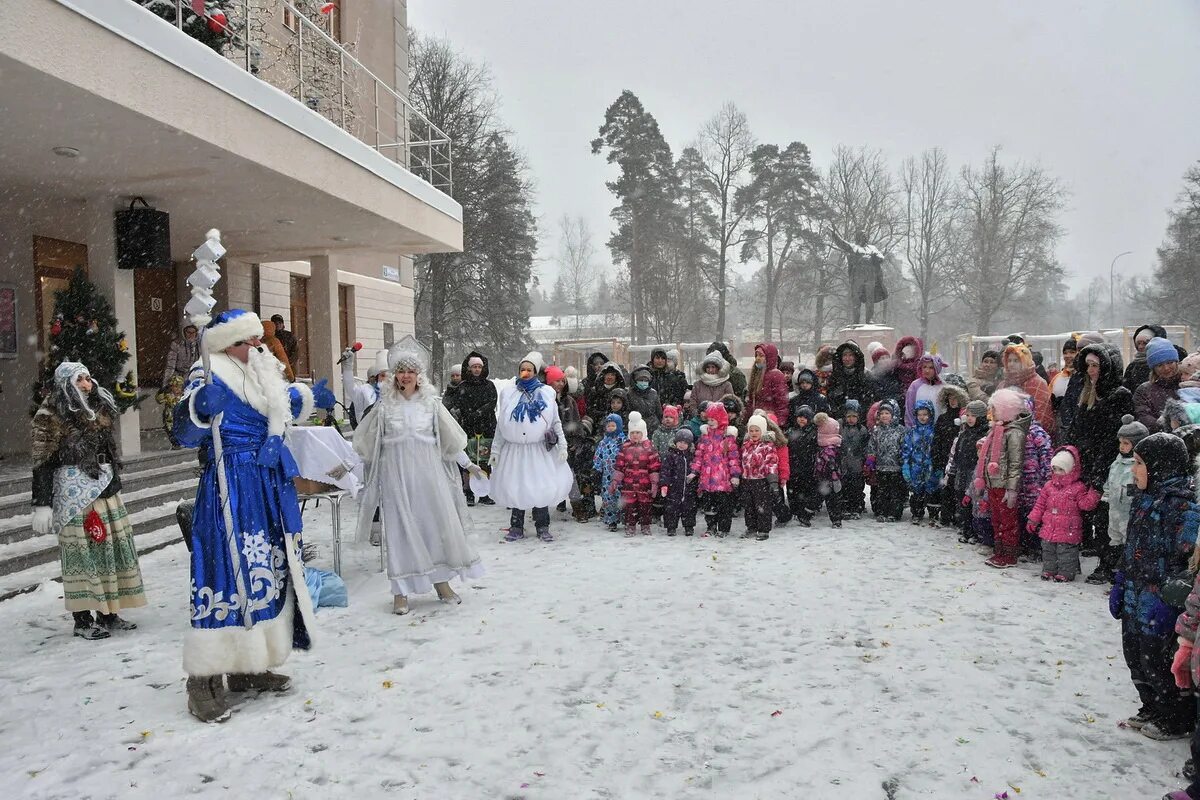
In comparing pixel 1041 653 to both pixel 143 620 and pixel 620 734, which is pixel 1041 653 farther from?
pixel 143 620

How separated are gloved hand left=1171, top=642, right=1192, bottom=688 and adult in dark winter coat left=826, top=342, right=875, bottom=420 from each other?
6285mm

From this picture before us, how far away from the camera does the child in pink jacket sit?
613cm

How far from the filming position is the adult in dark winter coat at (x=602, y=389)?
9.31 metres

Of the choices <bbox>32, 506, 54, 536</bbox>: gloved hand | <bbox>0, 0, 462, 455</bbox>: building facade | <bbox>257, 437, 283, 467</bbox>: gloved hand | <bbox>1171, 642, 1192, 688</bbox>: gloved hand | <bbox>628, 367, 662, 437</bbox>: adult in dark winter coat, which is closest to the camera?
<bbox>1171, 642, 1192, 688</bbox>: gloved hand

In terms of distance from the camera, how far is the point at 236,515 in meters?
3.94

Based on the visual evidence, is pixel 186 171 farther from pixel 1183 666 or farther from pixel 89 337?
pixel 1183 666

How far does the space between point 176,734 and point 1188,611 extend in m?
4.33

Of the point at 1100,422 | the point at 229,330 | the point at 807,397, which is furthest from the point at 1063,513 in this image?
the point at 229,330

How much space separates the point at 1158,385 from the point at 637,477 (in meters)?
4.61

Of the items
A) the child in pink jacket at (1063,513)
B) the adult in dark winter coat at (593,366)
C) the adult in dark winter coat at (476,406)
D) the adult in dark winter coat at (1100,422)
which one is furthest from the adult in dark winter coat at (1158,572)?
the adult in dark winter coat at (476,406)

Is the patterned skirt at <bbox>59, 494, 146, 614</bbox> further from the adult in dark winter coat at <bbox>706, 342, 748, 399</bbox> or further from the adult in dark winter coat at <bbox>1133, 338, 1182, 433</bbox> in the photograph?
the adult in dark winter coat at <bbox>1133, 338, 1182, 433</bbox>

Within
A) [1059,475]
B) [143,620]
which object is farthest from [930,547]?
[143,620]

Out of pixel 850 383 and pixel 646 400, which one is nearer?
pixel 646 400

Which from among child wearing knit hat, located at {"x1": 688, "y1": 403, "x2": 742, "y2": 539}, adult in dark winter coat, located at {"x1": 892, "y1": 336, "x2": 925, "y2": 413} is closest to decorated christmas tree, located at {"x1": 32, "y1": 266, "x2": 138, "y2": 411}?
child wearing knit hat, located at {"x1": 688, "y1": 403, "x2": 742, "y2": 539}
